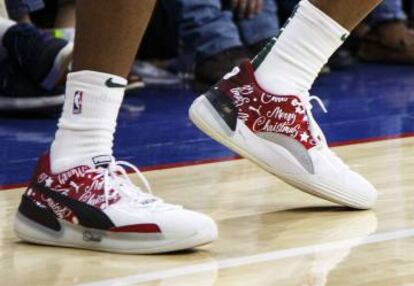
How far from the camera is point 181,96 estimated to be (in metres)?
2.88

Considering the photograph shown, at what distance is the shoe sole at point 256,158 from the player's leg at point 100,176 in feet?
0.76

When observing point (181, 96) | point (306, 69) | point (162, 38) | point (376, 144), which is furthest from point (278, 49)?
point (162, 38)

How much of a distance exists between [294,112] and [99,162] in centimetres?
32

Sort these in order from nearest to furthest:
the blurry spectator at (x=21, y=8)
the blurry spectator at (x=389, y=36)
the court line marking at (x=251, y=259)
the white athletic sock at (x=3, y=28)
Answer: the court line marking at (x=251, y=259) → the white athletic sock at (x=3, y=28) → the blurry spectator at (x=21, y=8) → the blurry spectator at (x=389, y=36)

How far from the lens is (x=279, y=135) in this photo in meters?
1.63

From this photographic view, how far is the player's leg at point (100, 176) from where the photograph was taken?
54.5 inches

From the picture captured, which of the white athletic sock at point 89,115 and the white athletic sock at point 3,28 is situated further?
the white athletic sock at point 3,28

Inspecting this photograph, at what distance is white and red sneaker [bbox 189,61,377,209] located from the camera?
1.60 meters

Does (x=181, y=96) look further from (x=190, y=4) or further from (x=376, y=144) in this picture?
(x=376, y=144)

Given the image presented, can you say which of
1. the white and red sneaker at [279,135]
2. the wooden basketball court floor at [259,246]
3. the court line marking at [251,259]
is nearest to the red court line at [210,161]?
the wooden basketball court floor at [259,246]

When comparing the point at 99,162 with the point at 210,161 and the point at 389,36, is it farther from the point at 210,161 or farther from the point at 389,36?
the point at 389,36

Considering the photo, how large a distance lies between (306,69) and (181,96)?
4.17ft

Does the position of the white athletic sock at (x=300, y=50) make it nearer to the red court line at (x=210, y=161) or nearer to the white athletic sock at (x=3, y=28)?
the red court line at (x=210, y=161)

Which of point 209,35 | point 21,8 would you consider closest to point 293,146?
point 21,8
